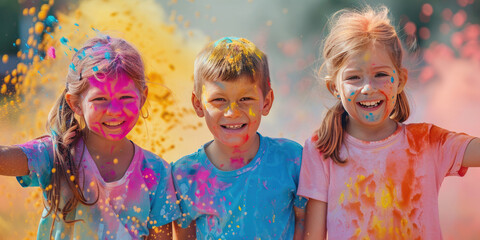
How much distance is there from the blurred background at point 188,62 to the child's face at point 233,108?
56 cm

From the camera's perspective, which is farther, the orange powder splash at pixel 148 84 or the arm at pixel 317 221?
the orange powder splash at pixel 148 84

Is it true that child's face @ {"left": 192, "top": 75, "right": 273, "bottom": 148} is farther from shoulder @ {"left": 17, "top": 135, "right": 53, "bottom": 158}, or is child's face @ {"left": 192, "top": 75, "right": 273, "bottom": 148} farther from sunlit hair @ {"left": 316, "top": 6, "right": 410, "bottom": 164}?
shoulder @ {"left": 17, "top": 135, "right": 53, "bottom": 158}

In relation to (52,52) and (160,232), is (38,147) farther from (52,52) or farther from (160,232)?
(160,232)

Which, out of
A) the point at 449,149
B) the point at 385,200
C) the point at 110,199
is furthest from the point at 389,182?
the point at 110,199

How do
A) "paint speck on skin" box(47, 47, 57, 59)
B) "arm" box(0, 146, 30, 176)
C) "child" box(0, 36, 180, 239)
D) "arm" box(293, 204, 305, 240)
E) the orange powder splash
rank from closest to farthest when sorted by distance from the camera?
"arm" box(0, 146, 30, 176), "child" box(0, 36, 180, 239), "arm" box(293, 204, 305, 240), "paint speck on skin" box(47, 47, 57, 59), the orange powder splash

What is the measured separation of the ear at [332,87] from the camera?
310 cm

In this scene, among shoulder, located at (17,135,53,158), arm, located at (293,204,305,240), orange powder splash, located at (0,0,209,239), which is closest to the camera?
shoulder, located at (17,135,53,158)

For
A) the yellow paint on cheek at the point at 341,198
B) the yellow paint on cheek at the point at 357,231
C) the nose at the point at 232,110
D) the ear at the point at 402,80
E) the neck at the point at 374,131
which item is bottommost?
the yellow paint on cheek at the point at 357,231

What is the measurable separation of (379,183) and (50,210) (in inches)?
72.6

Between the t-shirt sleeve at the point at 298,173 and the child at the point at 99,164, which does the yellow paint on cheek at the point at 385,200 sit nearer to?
the t-shirt sleeve at the point at 298,173

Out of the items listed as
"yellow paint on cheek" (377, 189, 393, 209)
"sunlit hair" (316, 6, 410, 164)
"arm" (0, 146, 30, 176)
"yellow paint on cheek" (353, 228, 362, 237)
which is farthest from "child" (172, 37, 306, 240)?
"arm" (0, 146, 30, 176)

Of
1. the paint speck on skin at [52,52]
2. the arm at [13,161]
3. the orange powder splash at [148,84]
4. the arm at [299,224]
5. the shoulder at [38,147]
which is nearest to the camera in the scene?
the arm at [13,161]

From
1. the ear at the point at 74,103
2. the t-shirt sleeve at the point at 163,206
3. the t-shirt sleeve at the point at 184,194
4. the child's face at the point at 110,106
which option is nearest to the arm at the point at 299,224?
the t-shirt sleeve at the point at 184,194

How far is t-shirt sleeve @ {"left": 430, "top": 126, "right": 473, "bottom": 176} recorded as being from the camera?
2834mm
